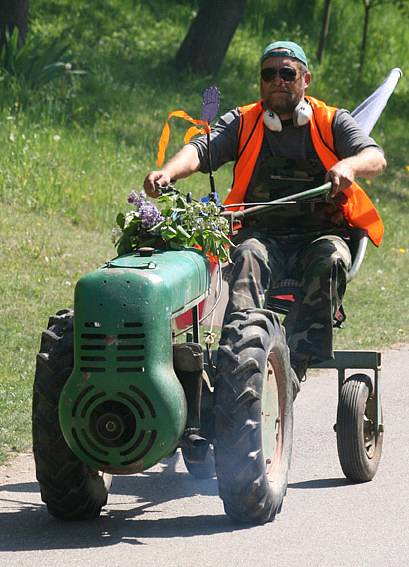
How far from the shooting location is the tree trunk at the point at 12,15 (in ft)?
54.9

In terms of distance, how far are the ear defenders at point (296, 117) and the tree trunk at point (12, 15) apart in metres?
9.78

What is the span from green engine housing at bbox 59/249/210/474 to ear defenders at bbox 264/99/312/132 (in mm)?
1964

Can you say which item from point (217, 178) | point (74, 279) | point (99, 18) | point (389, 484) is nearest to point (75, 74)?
point (217, 178)

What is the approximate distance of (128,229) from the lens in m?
6.42

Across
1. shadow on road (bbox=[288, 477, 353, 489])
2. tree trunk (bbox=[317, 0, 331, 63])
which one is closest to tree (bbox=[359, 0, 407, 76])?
tree trunk (bbox=[317, 0, 331, 63])

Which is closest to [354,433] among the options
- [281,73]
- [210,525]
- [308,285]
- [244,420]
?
[308,285]

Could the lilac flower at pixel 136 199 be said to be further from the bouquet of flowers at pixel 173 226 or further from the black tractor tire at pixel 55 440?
the black tractor tire at pixel 55 440

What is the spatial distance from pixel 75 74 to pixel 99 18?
4.16 metres

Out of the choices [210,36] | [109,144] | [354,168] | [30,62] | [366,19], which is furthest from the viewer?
[366,19]

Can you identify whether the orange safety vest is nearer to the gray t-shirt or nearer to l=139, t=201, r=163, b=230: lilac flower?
the gray t-shirt

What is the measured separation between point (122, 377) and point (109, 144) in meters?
10.8

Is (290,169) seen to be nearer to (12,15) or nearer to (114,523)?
(114,523)

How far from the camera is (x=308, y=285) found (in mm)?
6988

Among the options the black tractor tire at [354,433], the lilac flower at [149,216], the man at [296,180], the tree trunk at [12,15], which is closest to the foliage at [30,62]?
the tree trunk at [12,15]
